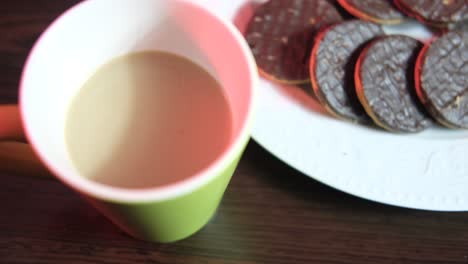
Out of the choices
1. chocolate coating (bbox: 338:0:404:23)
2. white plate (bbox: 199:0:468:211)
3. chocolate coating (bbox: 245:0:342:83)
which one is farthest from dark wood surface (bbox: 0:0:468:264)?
chocolate coating (bbox: 338:0:404:23)

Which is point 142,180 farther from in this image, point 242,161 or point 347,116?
point 347,116

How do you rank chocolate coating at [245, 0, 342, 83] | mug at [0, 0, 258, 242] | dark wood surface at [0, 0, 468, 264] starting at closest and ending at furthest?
1. mug at [0, 0, 258, 242]
2. dark wood surface at [0, 0, 468, 264]
3. chocolate coating at [245, 0, 342, 83]

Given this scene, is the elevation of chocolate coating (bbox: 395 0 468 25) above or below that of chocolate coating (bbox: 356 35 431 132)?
above

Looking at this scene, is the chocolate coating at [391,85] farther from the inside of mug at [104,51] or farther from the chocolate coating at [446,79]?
the inside of mug at [104,51]

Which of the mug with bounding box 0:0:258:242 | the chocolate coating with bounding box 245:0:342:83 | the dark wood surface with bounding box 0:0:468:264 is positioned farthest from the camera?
the chocolate coating with bounding box 245:0:342:83

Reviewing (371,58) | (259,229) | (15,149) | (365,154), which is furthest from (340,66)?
(15,149)

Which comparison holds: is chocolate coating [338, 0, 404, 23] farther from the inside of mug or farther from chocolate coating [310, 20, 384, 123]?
the inside of mug
